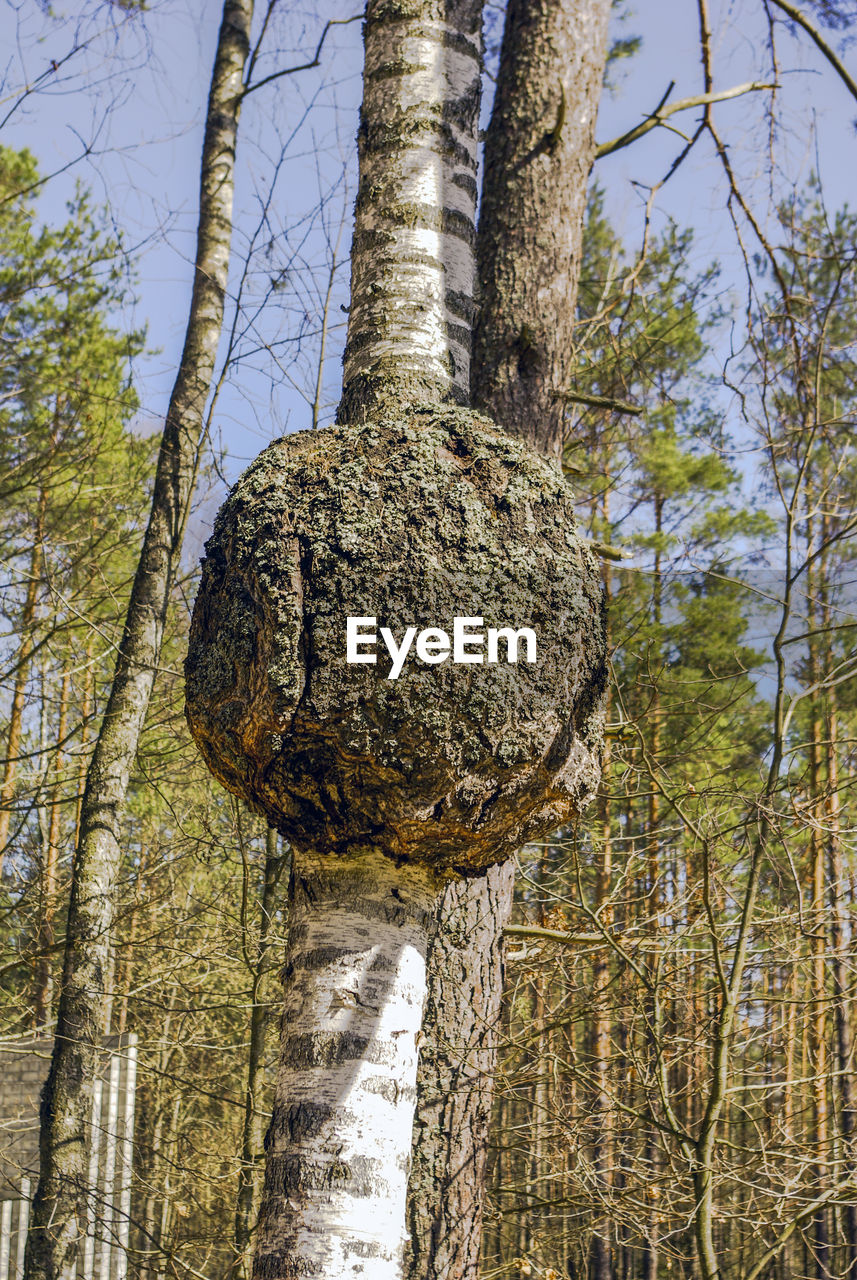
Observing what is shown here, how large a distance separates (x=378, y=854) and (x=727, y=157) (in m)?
2.62

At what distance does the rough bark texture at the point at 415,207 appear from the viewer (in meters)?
1.85

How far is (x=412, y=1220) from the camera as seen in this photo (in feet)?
7.35

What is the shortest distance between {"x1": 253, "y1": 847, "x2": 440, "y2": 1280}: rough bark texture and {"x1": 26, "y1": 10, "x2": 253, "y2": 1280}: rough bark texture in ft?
11.2

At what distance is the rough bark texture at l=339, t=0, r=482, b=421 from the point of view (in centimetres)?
185

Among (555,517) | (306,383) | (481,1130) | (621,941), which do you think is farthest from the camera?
(306,383)

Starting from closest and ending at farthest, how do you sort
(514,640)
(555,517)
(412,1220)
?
1. (514,640)
2. (555,517)
3. (412,1220)

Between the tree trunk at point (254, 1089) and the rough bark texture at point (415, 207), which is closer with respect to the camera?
the rough bark texture at point (415, 207)

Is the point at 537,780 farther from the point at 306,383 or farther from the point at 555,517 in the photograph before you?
the point at 306,383

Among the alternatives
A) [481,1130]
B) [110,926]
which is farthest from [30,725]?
[481,1130]

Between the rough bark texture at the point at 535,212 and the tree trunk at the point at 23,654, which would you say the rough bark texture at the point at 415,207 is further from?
the tree trunk at the point at 23,654

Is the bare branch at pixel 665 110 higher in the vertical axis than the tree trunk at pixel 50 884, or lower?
higher

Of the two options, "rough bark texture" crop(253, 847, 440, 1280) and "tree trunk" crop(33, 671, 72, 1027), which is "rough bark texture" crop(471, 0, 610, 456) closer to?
"rough bark texture" crop(253, 847, 440, 1280)

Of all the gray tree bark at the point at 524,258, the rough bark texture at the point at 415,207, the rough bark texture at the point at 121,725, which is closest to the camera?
the rough bark texture at the point at 415,207

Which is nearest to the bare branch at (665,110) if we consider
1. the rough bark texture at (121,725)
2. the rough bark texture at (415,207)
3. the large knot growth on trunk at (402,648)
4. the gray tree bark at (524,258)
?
the gray tree bark at (524,258)
